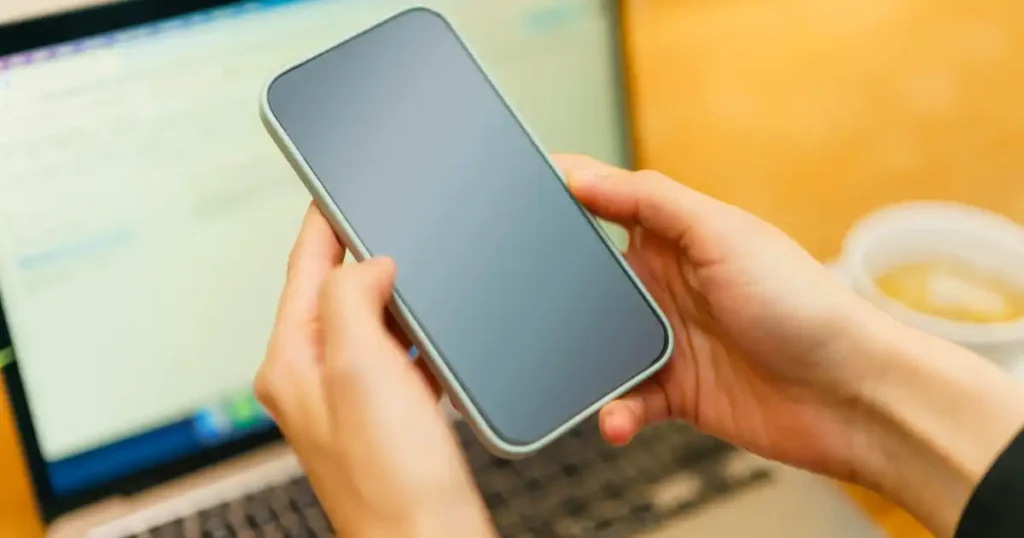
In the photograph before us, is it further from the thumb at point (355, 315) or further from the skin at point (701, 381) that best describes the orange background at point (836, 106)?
the thumb at point (355, 315)

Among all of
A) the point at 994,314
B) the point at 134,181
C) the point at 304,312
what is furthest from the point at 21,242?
the point at 994,314

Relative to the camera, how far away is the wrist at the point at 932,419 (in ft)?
1.32

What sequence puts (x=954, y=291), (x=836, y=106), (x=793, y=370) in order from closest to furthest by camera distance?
(x=793, y=370) → (x=954, y=291) → (x=836, y=106)

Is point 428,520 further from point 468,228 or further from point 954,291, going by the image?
point 954,291

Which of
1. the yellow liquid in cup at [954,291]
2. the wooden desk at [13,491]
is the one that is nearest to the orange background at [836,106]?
the yellow liquid in cup at [954,291]

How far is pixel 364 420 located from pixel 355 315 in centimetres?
4

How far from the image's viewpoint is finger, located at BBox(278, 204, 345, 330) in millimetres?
405

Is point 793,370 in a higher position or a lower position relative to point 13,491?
higher

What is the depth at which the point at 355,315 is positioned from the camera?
0.37 m

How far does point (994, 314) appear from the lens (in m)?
0.56

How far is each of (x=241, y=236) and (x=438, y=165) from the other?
0.13 m

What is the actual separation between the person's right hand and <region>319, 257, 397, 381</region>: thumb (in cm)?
12

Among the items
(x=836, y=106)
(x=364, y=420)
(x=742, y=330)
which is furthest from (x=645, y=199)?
(x=836, y=106)

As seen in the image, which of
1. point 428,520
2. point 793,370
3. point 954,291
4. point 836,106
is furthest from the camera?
point 836,106
